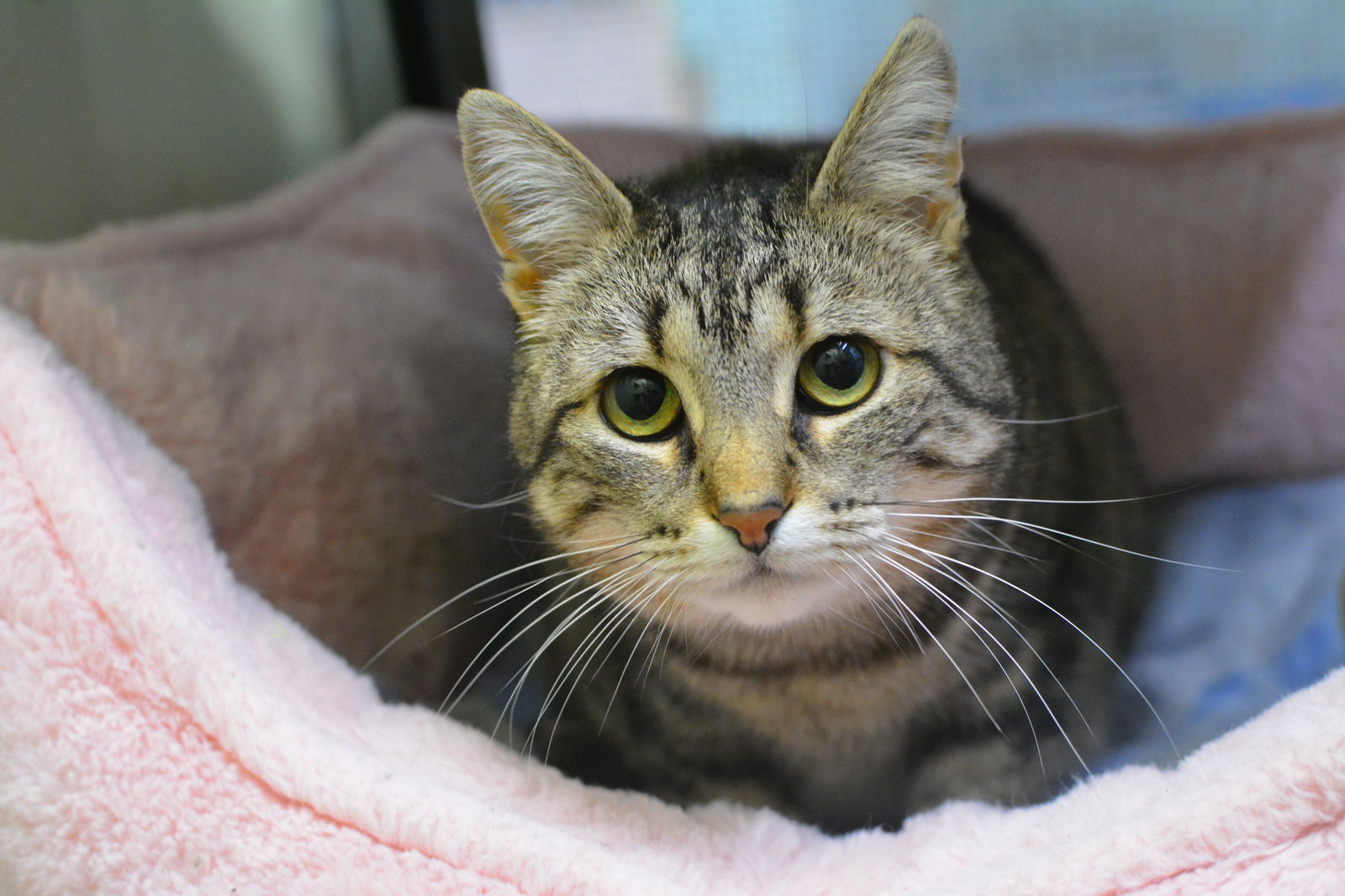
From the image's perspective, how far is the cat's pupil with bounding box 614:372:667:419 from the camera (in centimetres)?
99

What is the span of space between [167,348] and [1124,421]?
1383 millimetres

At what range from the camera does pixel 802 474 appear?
90 centimetres

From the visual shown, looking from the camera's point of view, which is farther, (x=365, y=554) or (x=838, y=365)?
(x=365, y=554)

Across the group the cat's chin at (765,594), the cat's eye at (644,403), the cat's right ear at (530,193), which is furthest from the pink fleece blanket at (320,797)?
the cat's right ear at (530,193)

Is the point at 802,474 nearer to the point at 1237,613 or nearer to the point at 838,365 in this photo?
the point at 838,365

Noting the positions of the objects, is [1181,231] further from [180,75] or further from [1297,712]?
[180,75]

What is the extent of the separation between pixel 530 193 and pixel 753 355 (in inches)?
12.1

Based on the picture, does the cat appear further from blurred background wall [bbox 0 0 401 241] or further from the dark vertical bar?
the dark vertical bar

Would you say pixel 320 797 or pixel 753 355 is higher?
pixel 753 355

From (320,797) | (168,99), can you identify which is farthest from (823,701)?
(168,99)

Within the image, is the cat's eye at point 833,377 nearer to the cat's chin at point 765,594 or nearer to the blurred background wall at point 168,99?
the cat's chin at point 765,594

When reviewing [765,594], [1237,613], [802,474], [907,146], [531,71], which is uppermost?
[907,146]

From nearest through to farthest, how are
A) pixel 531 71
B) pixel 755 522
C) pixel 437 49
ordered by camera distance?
pixel 755 522 → pixel 437 49 → pixel 531 71

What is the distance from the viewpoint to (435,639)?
1404 mm
